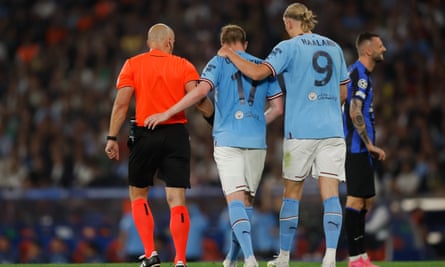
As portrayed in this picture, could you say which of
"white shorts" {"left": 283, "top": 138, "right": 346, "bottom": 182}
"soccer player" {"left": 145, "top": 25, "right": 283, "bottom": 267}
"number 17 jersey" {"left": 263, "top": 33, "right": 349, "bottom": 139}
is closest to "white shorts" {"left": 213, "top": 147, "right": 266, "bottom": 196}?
"soccer player" {"left": 145, "top": 25, "right": 283, "bottom": 267}

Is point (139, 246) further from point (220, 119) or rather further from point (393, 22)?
point (393, 22)

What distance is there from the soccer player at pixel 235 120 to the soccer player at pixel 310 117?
0.25 m

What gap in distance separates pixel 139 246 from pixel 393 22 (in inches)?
335

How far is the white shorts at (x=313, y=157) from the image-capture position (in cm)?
1059

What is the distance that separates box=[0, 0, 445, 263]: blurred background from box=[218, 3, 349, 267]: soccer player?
5.81 m

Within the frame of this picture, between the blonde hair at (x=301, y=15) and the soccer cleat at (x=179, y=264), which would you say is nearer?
the soccer cleat at (x=179, y=264)

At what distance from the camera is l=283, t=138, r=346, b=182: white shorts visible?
1059cm

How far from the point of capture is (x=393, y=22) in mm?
22703

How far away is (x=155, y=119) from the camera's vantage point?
10.7m

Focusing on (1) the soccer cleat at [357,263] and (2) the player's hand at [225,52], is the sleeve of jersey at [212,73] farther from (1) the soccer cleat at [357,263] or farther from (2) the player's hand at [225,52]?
(1) the soccer cleat at [357,263]

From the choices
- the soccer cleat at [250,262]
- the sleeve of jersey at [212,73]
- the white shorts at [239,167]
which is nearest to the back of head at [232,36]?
the sleeve of jersey at [212,73]

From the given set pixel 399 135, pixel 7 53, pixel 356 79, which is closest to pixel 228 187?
pixel 356 79

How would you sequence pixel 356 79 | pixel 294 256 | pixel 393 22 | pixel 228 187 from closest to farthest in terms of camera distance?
pixel 228 187, pixel 356 79, pixel 294 256, pixel 393 22

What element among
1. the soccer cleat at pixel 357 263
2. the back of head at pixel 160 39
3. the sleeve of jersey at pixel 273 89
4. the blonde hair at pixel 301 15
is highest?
the blonde hair at pixel 301 15
